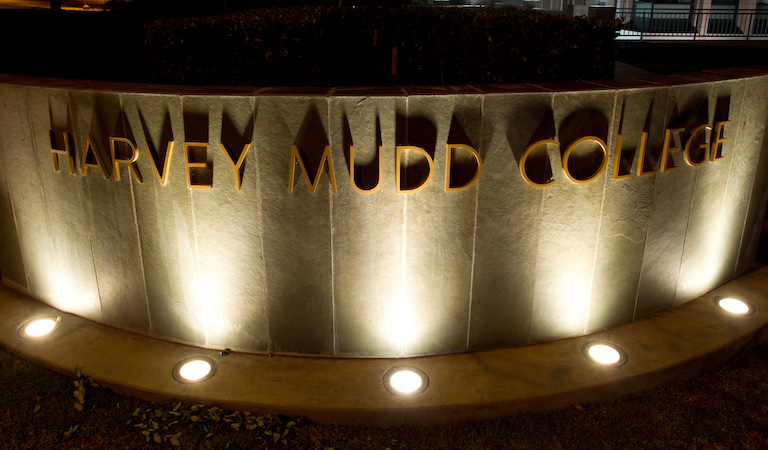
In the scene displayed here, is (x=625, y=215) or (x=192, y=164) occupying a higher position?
(x=192, y=164)

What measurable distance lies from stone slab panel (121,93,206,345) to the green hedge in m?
2.01

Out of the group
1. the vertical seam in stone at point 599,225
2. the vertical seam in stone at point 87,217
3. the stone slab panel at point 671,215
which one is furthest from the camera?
the stone slab panel at point 671,215

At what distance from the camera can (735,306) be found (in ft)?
18.6

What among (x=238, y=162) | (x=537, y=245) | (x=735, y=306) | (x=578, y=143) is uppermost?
(x=578, y=143)

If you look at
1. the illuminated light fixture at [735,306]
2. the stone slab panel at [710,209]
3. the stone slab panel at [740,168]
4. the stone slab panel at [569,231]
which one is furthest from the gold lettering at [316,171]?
the illuminated light fixture at [735,306]

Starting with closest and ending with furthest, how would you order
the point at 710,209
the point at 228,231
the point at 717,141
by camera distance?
the point at 228,231, the point at 717,141, the point at 710,209

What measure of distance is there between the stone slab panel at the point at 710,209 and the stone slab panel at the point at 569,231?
4.29ft

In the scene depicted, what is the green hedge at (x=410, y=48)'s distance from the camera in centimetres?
609

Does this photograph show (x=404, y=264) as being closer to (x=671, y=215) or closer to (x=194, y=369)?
(x=194, y=369)

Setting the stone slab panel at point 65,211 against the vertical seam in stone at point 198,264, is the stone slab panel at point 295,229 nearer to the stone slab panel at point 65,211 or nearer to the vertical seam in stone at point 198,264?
the vertical seam in stone at point 198,264

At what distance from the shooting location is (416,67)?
22.9 ft

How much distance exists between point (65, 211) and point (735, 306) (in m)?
6.86

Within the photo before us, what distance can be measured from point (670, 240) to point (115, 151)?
526 centimetres

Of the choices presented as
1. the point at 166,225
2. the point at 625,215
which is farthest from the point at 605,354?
the point at 166,225
